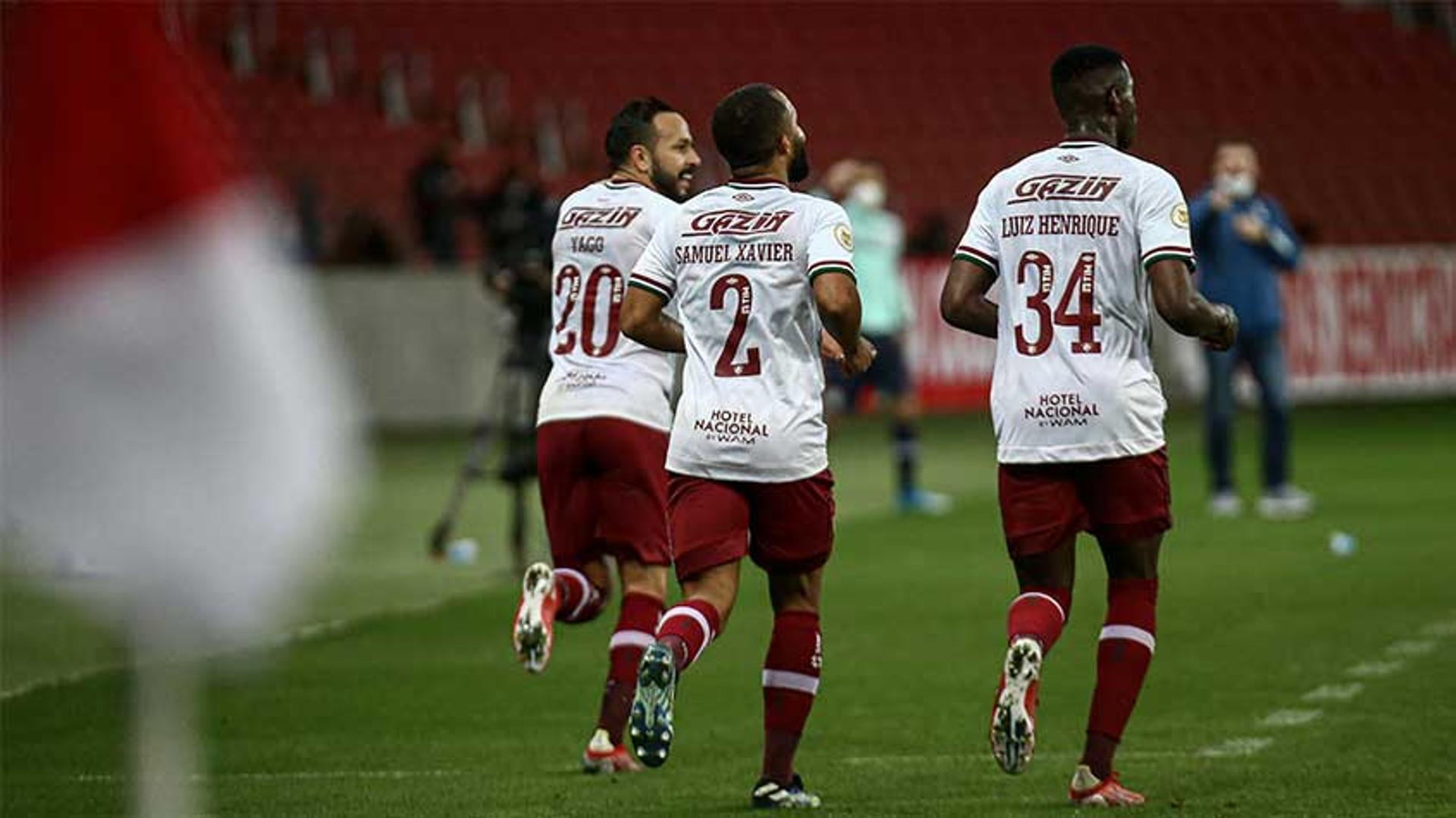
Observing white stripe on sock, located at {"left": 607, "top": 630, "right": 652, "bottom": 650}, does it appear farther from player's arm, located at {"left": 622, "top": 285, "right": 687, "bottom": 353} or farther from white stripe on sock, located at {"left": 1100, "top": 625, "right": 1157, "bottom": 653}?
white stripe on sock, located at {"left": 1100, "top": 625, "right": 1157, "bottom": 653}

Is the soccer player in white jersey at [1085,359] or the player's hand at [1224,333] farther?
the soccer player in white jersey at [1085,359]

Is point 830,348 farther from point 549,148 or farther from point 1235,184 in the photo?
point 549,148

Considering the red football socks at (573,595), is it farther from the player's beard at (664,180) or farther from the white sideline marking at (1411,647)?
the white sideline marking at (1411,647)

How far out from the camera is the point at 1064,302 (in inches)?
328

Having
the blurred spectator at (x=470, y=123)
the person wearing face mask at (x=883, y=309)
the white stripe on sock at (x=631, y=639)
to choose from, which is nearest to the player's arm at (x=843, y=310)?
the white stripe on sock at (x=631, y=639)

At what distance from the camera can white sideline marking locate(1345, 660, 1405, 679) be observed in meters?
11.2

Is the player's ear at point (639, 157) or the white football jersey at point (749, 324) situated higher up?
the player's ear at point (639, 157)

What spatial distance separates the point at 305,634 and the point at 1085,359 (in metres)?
5.94

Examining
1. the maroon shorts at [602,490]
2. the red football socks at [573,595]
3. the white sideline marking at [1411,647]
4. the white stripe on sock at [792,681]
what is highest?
the maroon shorts at [602,490]

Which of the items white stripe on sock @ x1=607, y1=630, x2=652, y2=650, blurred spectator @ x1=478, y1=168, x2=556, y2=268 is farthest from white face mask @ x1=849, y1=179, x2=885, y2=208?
white stripe on sock @ x1=607, y1=630, x2=652, y2=650

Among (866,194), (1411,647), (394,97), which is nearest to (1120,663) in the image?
(1411,647)

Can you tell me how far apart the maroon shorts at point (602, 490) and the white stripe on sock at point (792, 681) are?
4.03 ft

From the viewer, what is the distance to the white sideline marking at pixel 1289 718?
32.9 feet

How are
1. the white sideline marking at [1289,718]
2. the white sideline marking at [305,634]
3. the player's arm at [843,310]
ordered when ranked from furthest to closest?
1. the white sideline marking at [305,634]
2. the white sideline marking at [1289,718]
3. the player's arm at [843,310]
